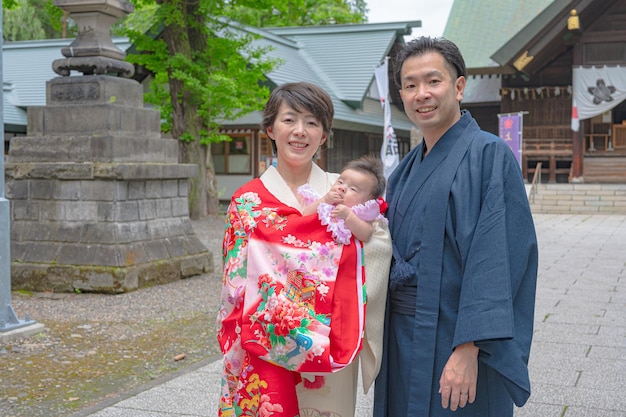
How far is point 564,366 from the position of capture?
16.1 ft

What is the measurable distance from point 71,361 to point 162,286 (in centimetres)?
287

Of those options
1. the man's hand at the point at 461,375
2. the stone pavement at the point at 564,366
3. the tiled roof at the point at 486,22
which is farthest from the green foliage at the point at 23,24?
the man's hand at the point at 461,375

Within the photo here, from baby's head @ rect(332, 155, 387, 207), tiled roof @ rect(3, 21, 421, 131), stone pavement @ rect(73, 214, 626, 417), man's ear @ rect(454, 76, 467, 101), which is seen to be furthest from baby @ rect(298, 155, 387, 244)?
tiled roof @ rect(3, 21, 421, 131)

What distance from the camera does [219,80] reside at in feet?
44.8

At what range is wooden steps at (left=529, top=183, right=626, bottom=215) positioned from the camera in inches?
750

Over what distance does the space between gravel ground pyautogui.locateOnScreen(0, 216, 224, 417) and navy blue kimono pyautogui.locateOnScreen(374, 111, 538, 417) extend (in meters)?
2.56

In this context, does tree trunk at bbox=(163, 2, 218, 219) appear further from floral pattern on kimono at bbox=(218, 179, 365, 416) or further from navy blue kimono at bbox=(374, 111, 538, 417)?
navy blue kimono at bbox=(374, 111, 538, 417)

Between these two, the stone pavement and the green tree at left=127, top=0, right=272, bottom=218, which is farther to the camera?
the green tree at left=127, top=0, right=272, bottom=218

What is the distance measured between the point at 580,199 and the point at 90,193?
1523 cm

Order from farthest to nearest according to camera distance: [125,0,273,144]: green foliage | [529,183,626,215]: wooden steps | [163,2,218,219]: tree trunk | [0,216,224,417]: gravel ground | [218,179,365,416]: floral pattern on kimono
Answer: [529,183,626,215]: wooden steps < [163,2,218,219]: tree trunk < [125,0,273,144]: green foliage < [0,216,224,417]: gravel ground < [218,179,365,416]: floral pattern on kimono

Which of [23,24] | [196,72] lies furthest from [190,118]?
[23,24]

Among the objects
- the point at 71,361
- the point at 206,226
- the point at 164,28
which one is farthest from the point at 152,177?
the point at 164,28

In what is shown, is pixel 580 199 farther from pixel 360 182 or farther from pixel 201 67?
pixel 360 182

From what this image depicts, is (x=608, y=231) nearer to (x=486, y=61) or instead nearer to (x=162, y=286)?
(x=162, y=286)
